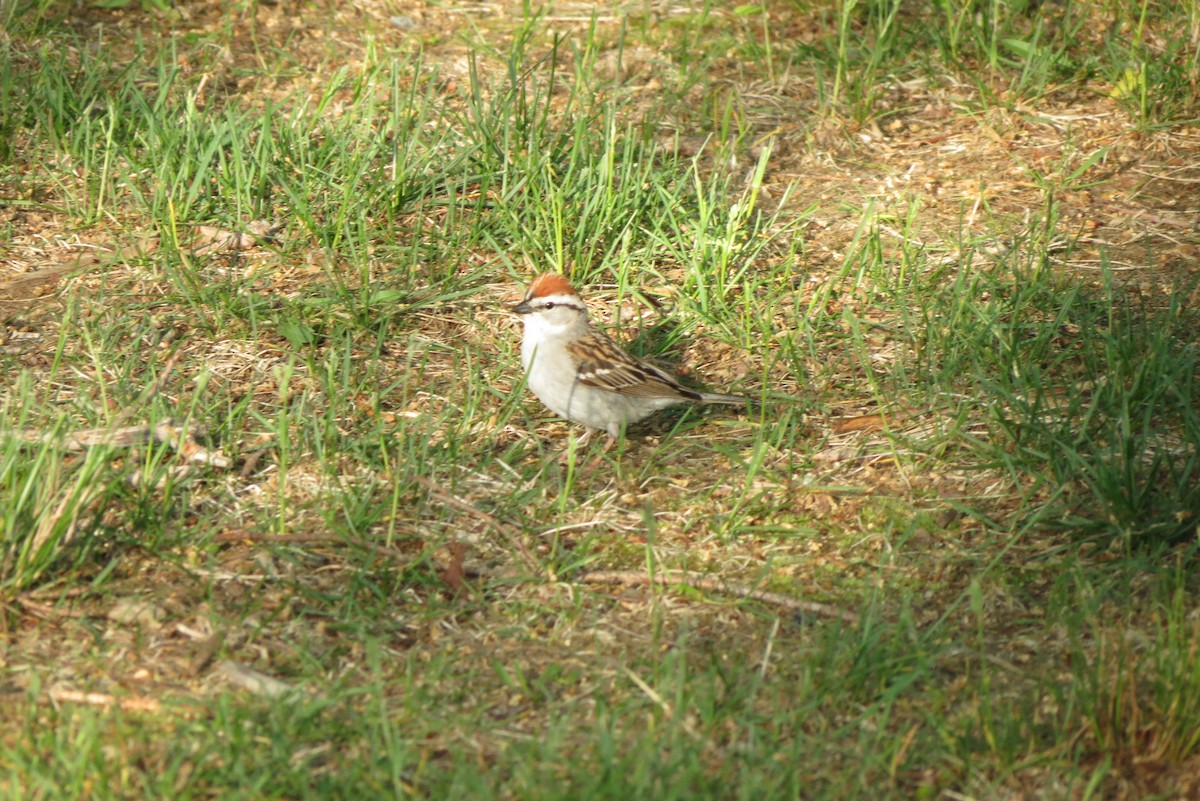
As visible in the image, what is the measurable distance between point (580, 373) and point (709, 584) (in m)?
1.21

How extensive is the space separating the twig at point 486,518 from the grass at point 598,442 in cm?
2

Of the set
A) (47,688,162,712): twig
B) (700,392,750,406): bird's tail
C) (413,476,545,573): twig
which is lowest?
(47,688,162,712): twig

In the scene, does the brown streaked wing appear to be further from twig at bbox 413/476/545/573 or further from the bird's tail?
twig at bbox 413/476/545/573

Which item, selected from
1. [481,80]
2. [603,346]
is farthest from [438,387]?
[481,80]

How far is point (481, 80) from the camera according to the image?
7676 mm

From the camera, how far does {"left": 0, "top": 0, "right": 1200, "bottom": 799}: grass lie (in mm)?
3795

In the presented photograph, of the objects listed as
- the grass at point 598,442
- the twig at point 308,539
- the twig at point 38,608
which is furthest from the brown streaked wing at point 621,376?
the twig at point 38,608

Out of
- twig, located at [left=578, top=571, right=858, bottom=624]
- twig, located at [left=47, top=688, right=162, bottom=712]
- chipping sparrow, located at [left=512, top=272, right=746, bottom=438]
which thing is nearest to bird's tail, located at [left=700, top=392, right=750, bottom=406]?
chipping sparrow, located at [left=512, top=272, right=746, bottom=438]

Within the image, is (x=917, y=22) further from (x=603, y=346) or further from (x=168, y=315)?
(x=168, y=315)

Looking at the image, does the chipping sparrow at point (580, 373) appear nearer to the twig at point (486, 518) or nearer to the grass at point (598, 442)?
the grass at point (598, 442)

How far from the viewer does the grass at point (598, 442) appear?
3.79 m

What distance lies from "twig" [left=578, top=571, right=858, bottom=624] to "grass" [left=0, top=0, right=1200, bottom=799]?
0.05 ft

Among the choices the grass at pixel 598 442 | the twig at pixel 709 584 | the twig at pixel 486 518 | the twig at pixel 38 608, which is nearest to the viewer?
the grass at pixel 598 442

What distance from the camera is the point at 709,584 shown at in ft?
14.9
